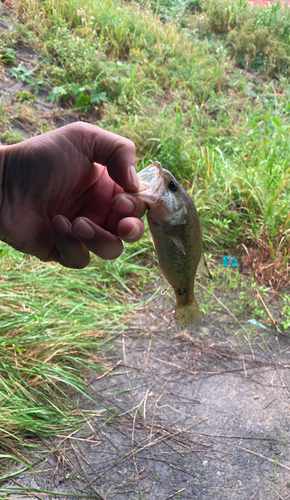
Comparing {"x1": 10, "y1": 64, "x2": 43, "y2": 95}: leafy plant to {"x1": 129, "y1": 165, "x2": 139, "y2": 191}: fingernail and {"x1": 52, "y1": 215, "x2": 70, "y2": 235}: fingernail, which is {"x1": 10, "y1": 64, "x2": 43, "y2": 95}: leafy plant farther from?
{"x1": 129, "y1": 165, "x2": 139, "y2": 191}: fingernail

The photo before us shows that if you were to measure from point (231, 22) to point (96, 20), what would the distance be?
130 inches

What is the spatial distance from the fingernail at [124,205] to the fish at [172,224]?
0.19 ft

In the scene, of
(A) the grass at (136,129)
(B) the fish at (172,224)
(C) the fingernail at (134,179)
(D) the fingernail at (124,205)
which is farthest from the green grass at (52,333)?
(C) the fingernail at (134,179)

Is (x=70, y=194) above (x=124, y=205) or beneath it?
beneath

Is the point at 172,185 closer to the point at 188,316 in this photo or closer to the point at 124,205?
the point at 124,205

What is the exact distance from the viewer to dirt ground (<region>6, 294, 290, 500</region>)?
222 cm

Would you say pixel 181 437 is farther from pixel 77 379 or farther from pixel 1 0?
pixel 1 0

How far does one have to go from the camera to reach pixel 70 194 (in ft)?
5.98

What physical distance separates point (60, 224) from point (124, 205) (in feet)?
1.07

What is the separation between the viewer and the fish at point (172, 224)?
1.40 meters

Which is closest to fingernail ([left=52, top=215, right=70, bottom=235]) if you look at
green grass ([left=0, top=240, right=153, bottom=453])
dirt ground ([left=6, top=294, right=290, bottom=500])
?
green grass ([left=0, top=240, right=153, bottom=453])

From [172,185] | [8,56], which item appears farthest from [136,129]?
[172,185]

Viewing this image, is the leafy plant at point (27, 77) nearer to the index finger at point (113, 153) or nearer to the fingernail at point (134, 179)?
the index finger at point (113, 153)

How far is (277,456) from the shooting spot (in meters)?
2.39
